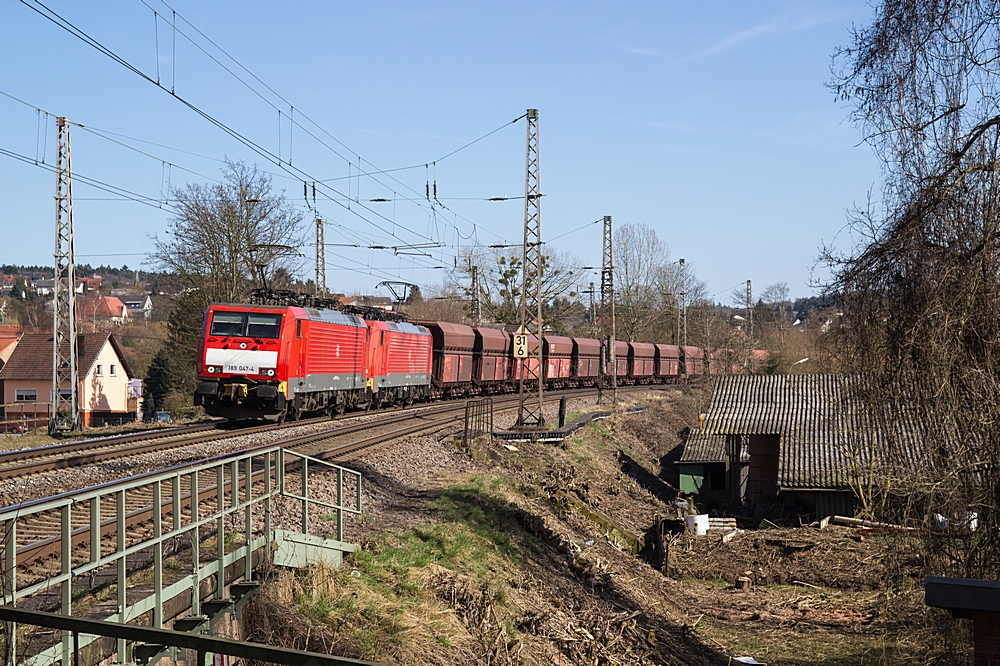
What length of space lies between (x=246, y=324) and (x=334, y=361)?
3.87 meters

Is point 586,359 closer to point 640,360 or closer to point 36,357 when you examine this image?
point 640,360

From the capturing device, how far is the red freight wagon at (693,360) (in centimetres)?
6594

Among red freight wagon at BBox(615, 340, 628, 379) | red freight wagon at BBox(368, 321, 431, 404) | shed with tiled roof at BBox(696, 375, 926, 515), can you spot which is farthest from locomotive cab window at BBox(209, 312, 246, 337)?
red freight wagon at BBox(615, 340, 628, 379)

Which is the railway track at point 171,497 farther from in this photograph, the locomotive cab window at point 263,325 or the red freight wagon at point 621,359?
the red freight wagon at point 621,359

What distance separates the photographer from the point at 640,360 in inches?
2256

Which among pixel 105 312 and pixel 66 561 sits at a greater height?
pixel 105 312

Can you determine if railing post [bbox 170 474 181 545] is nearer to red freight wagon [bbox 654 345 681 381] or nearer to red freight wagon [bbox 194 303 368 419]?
red freight wagon [bbox 194 303 368 419]

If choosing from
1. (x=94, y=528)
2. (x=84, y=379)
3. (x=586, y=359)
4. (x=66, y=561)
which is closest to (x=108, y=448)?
(x=94, y=528)

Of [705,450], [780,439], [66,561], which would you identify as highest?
[66,561]

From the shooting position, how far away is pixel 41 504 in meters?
5.22

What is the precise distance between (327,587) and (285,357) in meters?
13.9

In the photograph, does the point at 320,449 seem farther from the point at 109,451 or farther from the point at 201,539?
the point at 201,539

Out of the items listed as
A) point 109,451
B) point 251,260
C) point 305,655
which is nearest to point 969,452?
point 305,655

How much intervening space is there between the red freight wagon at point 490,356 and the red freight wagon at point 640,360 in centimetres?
1201
